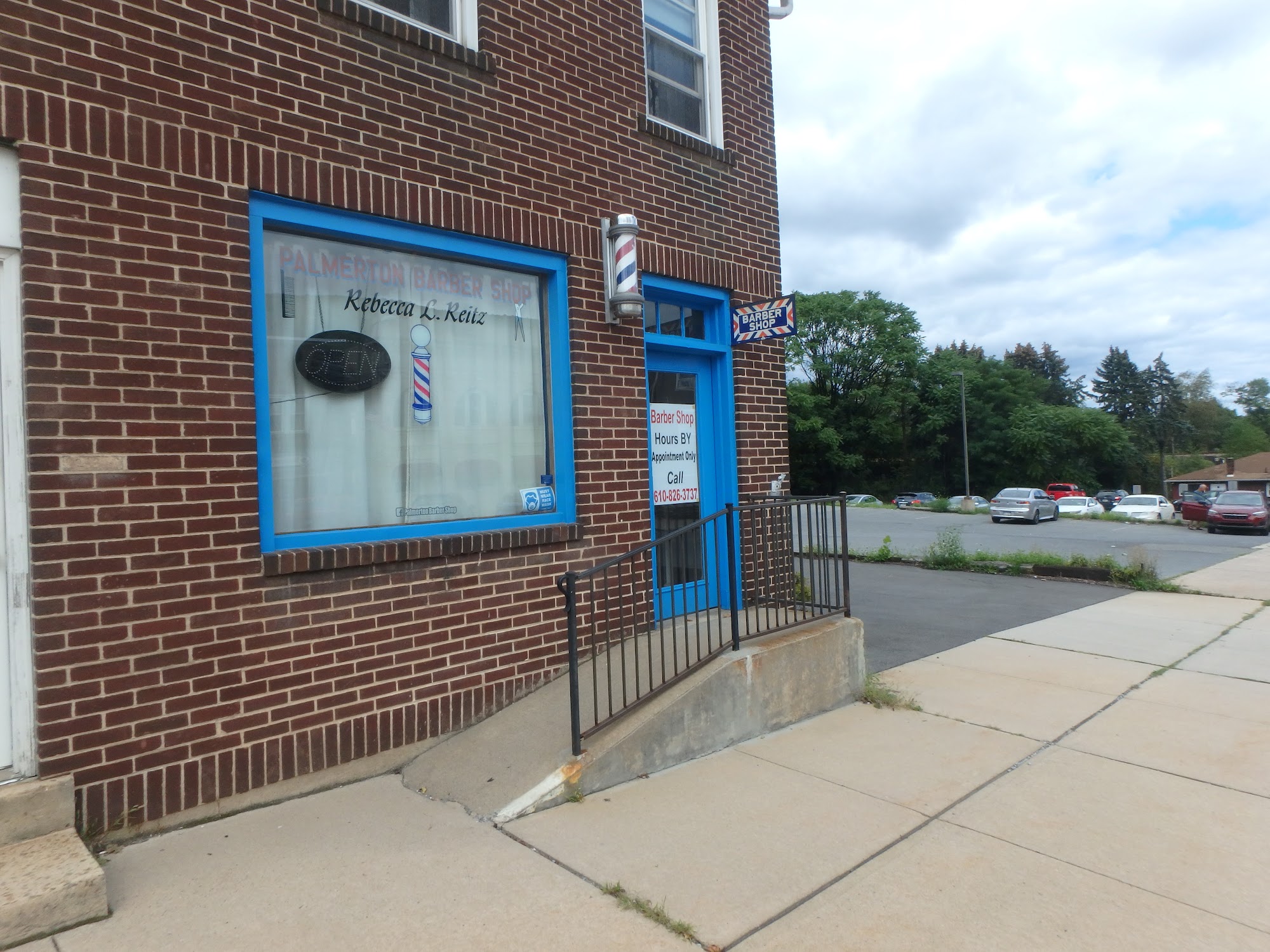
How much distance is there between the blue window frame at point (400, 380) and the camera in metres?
4.21

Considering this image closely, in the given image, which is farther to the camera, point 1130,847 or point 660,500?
point 660,500

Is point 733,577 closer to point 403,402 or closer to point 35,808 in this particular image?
point 403,402

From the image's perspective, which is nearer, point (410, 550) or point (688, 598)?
point (410, 550)

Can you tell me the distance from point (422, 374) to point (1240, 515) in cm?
3054

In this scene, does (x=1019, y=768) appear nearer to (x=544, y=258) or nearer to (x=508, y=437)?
(x=508, y=437)

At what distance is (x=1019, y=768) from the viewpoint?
14.8 ft

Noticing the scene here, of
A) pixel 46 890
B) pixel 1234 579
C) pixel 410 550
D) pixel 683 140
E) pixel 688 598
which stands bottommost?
pixel 1234 579

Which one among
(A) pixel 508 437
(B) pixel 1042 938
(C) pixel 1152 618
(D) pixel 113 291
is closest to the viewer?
(B) pixel 1042 938

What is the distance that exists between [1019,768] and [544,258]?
12.9ft

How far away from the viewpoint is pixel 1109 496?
58.4m

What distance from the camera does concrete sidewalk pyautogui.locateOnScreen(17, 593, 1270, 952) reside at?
292 centimetres

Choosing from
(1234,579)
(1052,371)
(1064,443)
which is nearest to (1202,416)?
(1052,371)

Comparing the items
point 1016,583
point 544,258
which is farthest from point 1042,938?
point 1016,583

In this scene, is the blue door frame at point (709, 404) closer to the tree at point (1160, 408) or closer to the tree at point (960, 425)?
the tree at point (960, 425)
